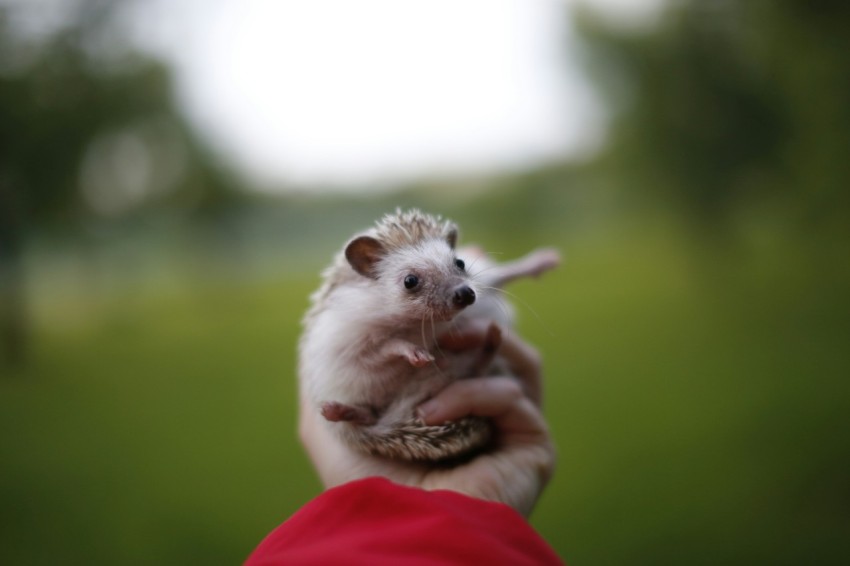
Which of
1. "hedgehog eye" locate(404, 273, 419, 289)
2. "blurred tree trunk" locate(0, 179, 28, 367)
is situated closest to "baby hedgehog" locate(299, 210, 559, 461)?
"hedgehog eye" locate(404, 273, 419, 289)

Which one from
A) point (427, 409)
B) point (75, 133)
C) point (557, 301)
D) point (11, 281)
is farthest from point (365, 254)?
point (557, 301)

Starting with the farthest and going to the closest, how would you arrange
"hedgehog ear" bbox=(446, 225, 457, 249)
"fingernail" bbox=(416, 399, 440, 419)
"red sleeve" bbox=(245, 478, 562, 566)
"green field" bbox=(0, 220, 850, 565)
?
"green field" bbox=(0, 220, 850, 565) < "hedgehog ear" bbox=(446, 225, 457, 249) < "fingernail" bbox=(416, 399, 440, 419) < "red sleeve" bbox=(245, 478, 562, 566)

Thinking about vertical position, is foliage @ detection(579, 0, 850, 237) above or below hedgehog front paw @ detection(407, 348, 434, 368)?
above

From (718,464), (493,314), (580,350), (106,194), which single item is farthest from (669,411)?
(106,194)

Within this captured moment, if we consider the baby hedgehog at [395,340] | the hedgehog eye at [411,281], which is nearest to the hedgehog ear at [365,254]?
the baby hedgehog at [395,340]

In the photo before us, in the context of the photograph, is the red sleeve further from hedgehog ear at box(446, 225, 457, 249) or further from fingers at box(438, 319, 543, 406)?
hedgehog ear at box(446, 225, 457, 249)

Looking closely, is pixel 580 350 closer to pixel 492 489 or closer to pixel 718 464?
pixel 718 464

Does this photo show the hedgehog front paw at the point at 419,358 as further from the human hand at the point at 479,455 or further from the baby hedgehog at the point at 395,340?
the human hand at the point at 479,455
